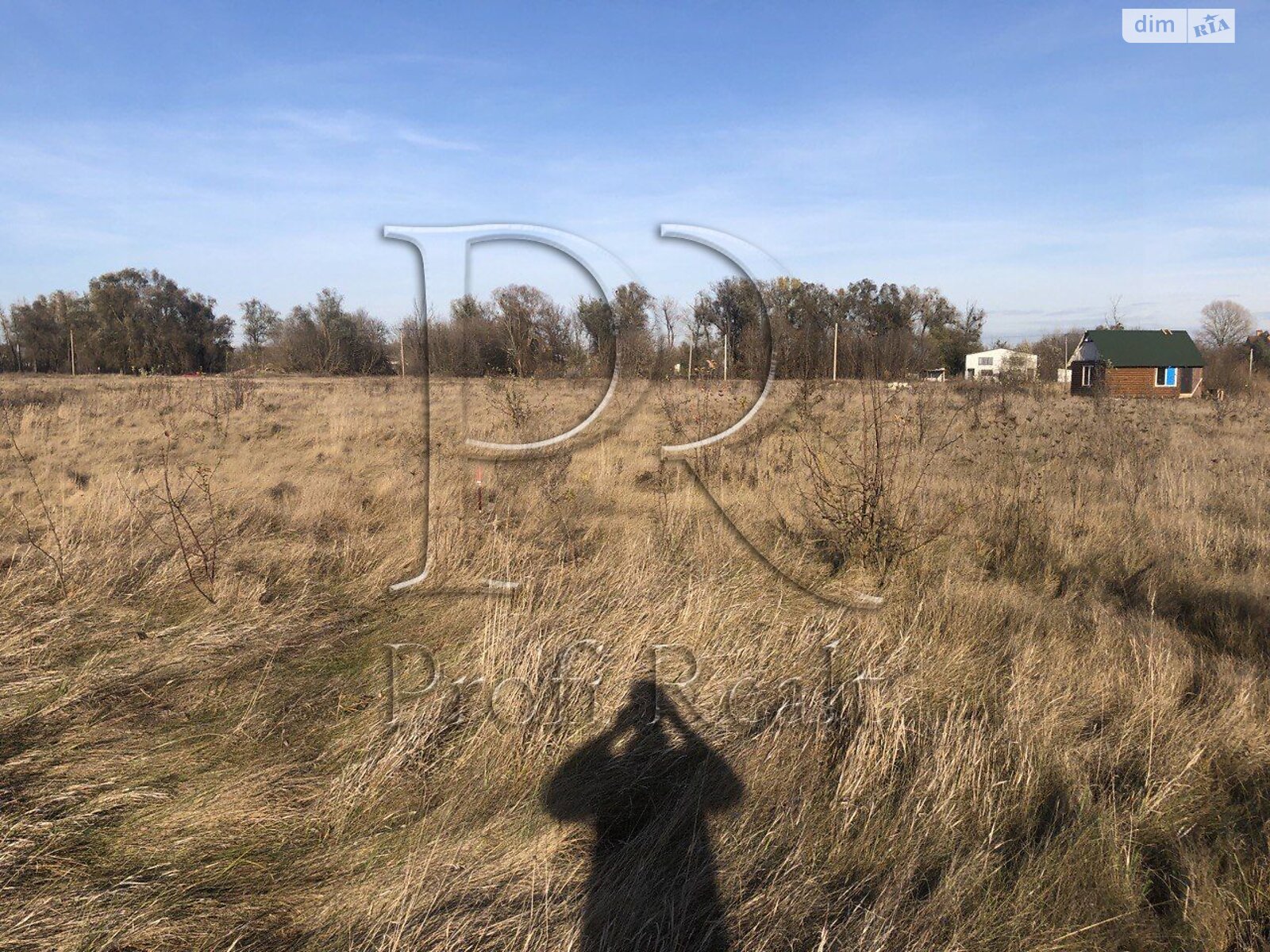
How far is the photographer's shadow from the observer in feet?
7.32

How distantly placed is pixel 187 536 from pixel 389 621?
242cm

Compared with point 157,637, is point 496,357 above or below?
above

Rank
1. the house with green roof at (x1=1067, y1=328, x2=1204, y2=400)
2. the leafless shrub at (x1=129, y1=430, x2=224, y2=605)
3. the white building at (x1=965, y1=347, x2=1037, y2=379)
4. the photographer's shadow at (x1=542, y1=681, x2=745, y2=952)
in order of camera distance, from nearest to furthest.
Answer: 1. the photographer's shadow at (x1=542, y1=681, x2=745, y2=952)
2. the leafless shrub at (x1=129, y1=430, x2=224, y2=605)
3. the white building at (x1=965, y1=347, x2=1037, y2=379)
4. the house with green roof at (x1=1067, y1=328, x2=1204, y2=400)

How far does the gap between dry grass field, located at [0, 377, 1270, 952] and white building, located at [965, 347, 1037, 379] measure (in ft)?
87.7

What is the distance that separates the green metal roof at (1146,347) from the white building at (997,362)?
305cm

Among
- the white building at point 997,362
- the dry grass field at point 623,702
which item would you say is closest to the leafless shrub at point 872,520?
the dry grass field at point 623,702

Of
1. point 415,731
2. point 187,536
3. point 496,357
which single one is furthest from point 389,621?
point 496,357

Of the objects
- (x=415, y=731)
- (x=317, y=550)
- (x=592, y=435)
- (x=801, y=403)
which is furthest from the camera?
(x=592, y=435)

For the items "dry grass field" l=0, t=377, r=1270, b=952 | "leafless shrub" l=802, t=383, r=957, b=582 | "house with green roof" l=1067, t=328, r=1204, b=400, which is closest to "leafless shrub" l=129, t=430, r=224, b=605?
"dry grass field" l=0, t=377, r=1270, b=952

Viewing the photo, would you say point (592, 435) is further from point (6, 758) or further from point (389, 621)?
point (6, 758)

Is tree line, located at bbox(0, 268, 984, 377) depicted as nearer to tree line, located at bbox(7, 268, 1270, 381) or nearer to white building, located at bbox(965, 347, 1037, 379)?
tree line, located at bbox(7, 268, 1270, 381)

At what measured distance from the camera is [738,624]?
425 centimetres

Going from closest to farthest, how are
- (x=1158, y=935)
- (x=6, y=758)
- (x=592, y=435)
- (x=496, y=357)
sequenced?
1. (x=1158, y=935)
2. (x=6, y=758)
3. (x=496, y=357)
4. (x=592, y=435)

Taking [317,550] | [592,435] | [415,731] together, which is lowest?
[415,731]
